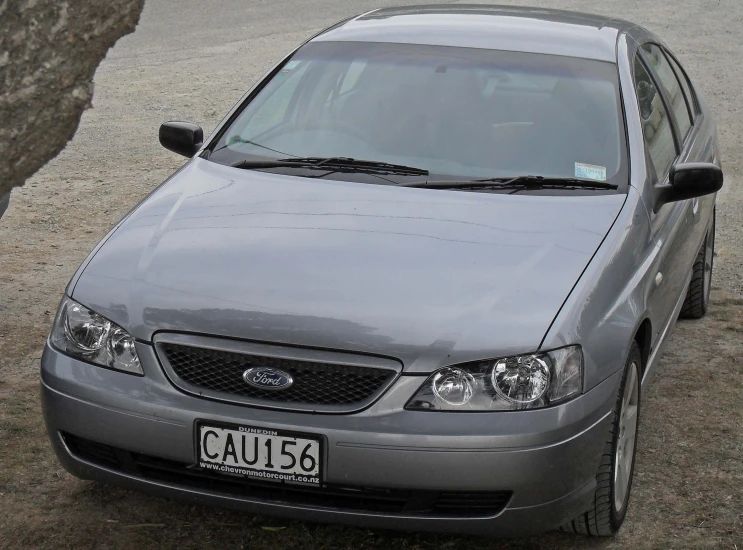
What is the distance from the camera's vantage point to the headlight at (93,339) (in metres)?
3.34

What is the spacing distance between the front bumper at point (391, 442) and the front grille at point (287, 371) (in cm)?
4

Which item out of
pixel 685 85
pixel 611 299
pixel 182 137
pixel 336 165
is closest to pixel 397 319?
pixel 611 299

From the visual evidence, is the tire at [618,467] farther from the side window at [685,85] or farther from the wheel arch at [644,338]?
the side window at [685,85]

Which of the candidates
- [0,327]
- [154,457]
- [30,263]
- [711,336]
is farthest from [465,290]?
[30,263]

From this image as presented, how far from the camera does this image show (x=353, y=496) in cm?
319

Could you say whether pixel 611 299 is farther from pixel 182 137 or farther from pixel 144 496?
pixel 182 137

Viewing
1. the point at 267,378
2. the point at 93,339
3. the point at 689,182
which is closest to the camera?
the point at 267,378

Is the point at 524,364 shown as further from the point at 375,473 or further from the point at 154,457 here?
the point at 154,457

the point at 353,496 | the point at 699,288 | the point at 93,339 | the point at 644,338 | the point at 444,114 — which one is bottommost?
the point at 699,288

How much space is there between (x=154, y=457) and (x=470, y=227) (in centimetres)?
123

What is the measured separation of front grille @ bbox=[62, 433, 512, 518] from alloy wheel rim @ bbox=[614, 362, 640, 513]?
0.59 m

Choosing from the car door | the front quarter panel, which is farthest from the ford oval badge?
the car door

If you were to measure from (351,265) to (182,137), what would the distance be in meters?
1.55

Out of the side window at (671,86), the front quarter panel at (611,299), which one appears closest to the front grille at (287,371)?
the front quarter panel at (611,299)
